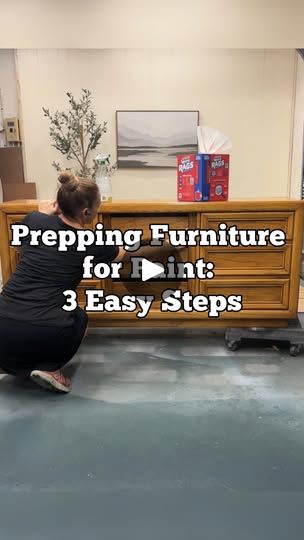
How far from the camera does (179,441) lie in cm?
149

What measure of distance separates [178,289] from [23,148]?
303 centimetres

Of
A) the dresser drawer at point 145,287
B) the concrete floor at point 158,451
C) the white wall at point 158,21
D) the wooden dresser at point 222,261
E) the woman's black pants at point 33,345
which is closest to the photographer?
the concrete floor at point 158,451

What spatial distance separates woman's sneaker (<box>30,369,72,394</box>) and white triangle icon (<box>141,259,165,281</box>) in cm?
74

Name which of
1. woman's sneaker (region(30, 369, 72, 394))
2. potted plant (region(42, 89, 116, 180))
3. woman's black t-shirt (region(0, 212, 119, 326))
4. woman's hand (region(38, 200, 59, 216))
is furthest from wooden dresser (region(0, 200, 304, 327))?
potted plant (region(42, 89, 116, 180))

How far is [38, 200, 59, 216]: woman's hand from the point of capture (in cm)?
191

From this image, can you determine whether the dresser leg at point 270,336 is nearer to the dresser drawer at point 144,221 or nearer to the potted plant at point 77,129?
the dresser drawer at point 144,221

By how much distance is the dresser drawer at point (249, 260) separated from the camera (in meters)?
2.22

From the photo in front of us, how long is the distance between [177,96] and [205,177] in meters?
2.64

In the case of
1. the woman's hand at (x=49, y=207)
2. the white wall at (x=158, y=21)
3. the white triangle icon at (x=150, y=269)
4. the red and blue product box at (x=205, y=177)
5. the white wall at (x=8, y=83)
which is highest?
the white wall at (x=158, y=21)

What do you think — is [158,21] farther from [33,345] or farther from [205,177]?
[33,345]

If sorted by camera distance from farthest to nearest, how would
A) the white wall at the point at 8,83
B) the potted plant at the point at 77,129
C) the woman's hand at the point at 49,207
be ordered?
the potted plant at the point at 77,129, the white wall at the point at 8,83, the woman's hand at the point at 49,207

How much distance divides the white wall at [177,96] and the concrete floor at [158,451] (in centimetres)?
289

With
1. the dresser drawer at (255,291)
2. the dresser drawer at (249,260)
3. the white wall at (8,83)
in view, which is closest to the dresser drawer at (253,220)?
the dresser drawer at (249,260)

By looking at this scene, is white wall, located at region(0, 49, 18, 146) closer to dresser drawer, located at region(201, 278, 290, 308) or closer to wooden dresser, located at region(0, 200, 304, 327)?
wooden dresser, located at region(0, 200, 304, 327)
